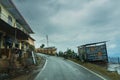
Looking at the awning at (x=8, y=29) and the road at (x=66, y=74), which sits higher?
the awning at (x=8, y=29)

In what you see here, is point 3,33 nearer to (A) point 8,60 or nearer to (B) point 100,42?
(A) point 8,60

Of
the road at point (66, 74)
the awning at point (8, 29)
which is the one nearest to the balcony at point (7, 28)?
the awning at point (8, 29)

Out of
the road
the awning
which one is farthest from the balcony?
the road

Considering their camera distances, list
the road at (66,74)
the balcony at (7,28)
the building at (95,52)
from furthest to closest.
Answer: the building at (95,52) < the balcony at (7,28) < the road at (66,74)

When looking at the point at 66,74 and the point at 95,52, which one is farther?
the point at 95,52

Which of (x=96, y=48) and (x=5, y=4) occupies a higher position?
(x=5, y=4)

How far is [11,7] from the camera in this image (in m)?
32.0

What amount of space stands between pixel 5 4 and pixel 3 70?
13.8 metres

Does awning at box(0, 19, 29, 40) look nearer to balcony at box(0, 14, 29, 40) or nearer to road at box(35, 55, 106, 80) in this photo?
balcony at box(0, 14, 29, 40)

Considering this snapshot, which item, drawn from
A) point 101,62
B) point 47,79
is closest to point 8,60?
point 47,79

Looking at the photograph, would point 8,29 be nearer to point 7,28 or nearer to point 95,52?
point 7,28

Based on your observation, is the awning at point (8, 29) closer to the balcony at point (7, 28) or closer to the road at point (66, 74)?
the balcony at point (7, 28)

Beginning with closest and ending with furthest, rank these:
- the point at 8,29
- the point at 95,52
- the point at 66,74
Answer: the point at 66,74
the point at 8,29
the point at 95,52

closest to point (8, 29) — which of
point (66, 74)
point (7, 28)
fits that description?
point (7, 28)
